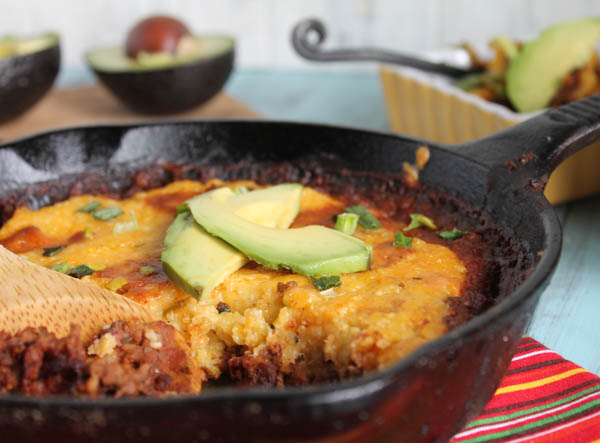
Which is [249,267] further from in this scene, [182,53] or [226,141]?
[182,53]

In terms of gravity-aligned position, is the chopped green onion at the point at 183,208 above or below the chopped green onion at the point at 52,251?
above

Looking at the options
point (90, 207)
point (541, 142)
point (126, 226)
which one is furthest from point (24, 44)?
point (541, 142)

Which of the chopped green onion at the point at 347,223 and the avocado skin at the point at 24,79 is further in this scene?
the avocado skin at the point at 24,79

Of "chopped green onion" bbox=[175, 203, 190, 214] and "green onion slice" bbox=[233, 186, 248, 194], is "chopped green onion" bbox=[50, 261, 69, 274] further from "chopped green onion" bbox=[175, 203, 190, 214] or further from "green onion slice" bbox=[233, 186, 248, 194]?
"green onion slice" bbox=[233, 186, 248, 194]

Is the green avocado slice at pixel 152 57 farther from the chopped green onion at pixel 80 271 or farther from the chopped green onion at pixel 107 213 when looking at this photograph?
the chopped green onion at pixel 80 271

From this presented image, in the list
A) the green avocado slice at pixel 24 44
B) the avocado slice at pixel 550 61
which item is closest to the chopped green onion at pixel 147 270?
the avocado slice at pixel 550 61

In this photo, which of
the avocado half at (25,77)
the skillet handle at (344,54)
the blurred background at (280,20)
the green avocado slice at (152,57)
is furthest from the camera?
the blurred background at (280,20)

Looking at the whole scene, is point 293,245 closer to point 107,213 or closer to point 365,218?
point 365,218

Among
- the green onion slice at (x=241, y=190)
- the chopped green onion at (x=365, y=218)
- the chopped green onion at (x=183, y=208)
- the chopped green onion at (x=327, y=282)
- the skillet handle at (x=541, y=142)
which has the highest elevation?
the skillet handle at (x=541, y=142)
